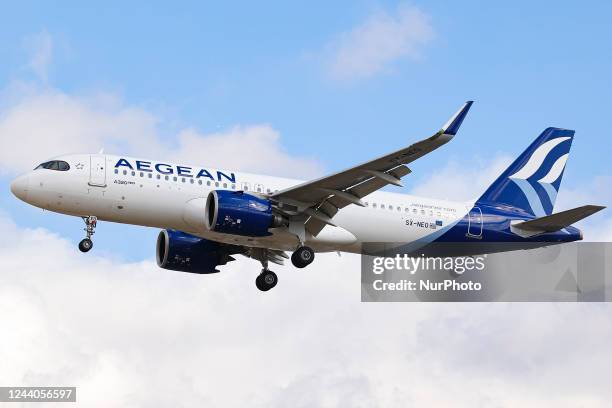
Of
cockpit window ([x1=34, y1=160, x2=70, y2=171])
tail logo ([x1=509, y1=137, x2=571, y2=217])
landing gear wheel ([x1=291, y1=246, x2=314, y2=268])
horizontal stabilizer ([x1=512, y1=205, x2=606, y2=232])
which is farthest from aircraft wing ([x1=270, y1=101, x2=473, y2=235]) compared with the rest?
tail logo ([x1=509, y1=137, x2=571, y2=217])

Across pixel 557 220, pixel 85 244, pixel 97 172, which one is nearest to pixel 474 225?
pixel 557 220

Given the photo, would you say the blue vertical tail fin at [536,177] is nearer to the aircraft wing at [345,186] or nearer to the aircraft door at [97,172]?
the aircraft wing at [345,186]

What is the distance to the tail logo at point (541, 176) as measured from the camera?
4497cm

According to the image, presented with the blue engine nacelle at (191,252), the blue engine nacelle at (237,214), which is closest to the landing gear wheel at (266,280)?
the blue engine nacelle at (191,252)

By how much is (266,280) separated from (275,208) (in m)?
5.23

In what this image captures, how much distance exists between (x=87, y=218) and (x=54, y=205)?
3.80ft

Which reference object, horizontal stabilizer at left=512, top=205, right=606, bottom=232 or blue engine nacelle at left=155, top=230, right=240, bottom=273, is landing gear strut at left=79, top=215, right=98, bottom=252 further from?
horizontal stabilizer at left=512, top=205, right=606, bottom=232

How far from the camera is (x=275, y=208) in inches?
1502

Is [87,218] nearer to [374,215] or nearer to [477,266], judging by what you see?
[374,215]

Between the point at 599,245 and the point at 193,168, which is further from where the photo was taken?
the point at 599,245

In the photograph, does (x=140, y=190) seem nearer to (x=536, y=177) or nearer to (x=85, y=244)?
(x=85, y=244)

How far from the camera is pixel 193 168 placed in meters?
38.6

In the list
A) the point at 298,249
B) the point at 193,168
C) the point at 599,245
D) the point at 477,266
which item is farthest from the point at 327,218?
the point at 599,245

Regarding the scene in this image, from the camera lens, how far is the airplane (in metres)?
37.2
